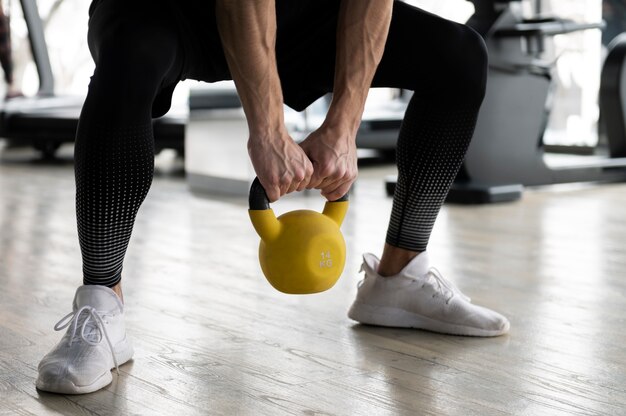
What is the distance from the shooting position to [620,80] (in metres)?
3.90

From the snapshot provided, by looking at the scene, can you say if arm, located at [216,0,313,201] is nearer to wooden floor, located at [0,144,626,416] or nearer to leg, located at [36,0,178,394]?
leg, located at [36,0,178,394]

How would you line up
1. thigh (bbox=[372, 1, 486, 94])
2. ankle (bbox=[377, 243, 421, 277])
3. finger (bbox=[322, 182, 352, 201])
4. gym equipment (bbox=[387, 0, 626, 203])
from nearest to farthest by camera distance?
finger (bbox=[322, 182, 352, 201]) → thigh (bbox=[372, 1, 486, 94]) → ankle (bbox=[377, 243, 421, 277]) → gym equipment (bbox=[387, 0, 626, 203])

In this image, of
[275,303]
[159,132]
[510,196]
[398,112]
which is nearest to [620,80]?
[510,196]

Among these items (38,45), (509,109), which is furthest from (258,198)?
(38,45)

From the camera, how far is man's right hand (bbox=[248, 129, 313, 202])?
121 cm

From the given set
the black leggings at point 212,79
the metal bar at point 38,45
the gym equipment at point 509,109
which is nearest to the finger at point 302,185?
the black leggings at point 212,79

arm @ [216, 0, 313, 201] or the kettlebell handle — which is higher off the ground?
arm @ [216, 0, 313, 201]

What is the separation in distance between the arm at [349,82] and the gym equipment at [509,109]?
2.05 m

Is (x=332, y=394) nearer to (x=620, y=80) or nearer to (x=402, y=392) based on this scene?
(x=402, y=392)

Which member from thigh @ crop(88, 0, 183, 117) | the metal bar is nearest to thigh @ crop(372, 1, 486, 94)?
thigh @ crop(88, 0, 183, 117)

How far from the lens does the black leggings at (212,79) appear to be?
3.92 ft

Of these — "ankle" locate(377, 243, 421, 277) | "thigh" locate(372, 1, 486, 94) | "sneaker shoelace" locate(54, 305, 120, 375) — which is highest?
"thigh" locate(372, 1, 486, 94)

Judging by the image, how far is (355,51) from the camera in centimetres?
130

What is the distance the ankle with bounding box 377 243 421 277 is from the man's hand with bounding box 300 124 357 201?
26cm
